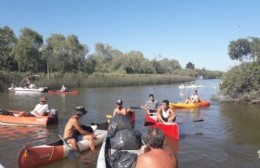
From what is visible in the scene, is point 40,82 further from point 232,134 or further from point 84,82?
point 232,134

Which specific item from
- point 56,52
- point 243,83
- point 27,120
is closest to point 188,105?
point 243,83

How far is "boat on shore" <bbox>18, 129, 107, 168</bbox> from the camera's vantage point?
32.8 ft

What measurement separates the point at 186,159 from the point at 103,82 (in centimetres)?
4312

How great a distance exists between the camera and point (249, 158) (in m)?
11.8

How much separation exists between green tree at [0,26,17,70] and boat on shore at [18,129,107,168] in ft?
180

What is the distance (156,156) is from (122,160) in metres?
3.50

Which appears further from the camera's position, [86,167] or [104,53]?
[104,53]

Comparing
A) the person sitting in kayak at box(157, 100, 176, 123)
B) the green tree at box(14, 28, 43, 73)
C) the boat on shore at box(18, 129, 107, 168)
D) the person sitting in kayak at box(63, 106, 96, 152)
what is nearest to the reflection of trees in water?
the person sitting in kayak at box(157, 100, 176, 123)

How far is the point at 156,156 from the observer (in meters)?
5.06

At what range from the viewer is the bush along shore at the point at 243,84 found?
28.3 m

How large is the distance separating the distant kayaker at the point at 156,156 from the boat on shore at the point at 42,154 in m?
5.82

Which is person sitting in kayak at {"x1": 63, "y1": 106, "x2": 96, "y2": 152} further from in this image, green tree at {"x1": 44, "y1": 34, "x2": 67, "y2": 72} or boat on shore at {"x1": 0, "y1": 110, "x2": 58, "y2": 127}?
green tree at {"x1": 44, "y1": 34, "x2": 67, "y2": 72}

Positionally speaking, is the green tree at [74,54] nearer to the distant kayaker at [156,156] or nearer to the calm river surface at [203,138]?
the calm river surface at [203,138]

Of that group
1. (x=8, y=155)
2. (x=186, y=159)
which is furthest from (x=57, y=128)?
(x=186, y=159)
